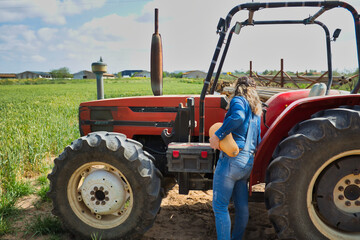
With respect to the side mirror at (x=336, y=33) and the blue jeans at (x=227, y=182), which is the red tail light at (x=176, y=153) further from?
the side mirror at (x=336, y=33)

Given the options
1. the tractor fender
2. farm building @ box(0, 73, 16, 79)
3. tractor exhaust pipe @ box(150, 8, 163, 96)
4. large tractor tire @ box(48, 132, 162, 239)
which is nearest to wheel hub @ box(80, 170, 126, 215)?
large tractor tire @ box(48, 132, 162, 239)

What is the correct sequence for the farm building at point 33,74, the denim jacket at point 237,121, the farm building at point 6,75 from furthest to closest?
the farm building at point 33,74 < the farm building at point 6,75 < the denim jacket at point 237,121

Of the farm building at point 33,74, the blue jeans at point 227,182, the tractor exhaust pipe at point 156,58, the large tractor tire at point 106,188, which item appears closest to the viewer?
the blue jeans at point 227,182

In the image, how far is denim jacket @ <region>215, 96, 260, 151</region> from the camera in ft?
7.15

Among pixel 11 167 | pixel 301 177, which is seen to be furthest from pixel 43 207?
pixel 301 177

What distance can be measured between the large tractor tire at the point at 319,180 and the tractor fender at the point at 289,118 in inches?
4.9

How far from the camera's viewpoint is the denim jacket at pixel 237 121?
218 centimetres

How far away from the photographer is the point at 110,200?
2670 mm

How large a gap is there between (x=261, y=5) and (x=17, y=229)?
129 inches

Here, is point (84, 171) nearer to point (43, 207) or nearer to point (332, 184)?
point (43, 207)

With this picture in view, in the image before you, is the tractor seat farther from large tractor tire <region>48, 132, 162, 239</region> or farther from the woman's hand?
large tractor tire <region>48, 132, 162, 239</region>

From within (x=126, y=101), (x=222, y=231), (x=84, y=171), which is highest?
(x=126, y=101)

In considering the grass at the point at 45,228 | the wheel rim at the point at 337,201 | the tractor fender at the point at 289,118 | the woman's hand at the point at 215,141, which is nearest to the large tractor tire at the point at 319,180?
the wheel rim at the point at 337,201

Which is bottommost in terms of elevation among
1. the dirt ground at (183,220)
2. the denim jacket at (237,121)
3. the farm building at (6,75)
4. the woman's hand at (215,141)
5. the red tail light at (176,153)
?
the dirt ground at (183,220)
